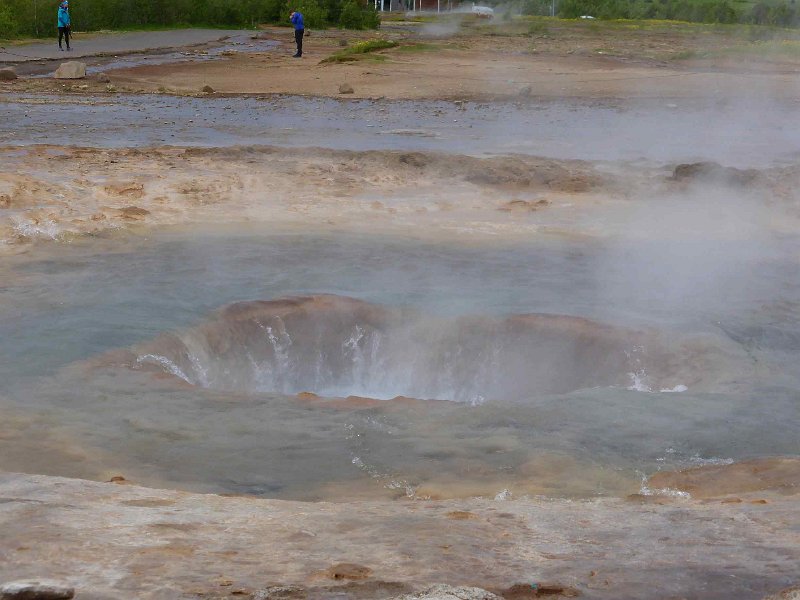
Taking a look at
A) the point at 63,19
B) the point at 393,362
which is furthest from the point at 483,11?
the point at 393,362

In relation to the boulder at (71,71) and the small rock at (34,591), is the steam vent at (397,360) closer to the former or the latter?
the small rock at (34,591)

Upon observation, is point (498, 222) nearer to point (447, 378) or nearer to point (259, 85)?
point (447, 378)

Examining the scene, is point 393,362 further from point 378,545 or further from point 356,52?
point 356,52

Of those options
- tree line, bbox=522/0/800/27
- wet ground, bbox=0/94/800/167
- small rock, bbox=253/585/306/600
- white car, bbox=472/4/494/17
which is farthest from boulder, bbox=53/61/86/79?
white car, bbox=472/4/494/17

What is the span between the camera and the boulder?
19.8 metres

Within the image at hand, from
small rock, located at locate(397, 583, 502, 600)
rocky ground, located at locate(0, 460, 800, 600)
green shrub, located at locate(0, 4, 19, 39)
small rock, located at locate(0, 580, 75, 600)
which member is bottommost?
rocky ground, located at locate(0, 460, 800, 600)

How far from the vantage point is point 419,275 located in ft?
23.4

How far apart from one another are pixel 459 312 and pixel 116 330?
6.19 feet

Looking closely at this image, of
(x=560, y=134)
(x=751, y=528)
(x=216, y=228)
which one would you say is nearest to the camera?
(x=751, y=528)

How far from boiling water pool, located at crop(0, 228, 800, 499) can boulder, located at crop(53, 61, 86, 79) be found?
42.2 feet

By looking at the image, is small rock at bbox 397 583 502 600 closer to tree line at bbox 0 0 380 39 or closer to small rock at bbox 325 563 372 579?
small rock at bbox 325 563 372 579

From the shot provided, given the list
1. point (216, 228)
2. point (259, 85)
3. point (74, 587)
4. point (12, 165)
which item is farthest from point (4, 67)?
point (74, 587)

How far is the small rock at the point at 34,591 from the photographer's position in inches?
98.8

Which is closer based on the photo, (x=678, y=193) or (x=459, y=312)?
(x=459, y=312)
